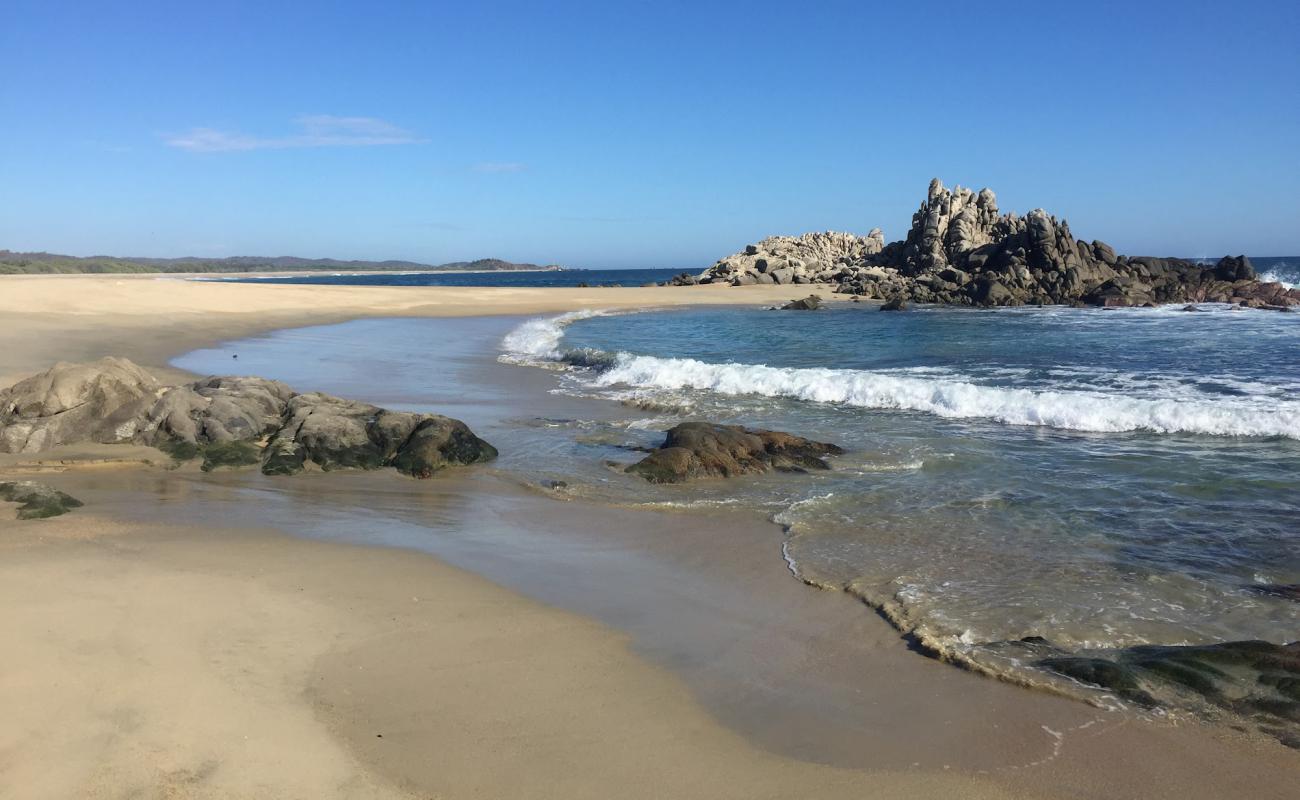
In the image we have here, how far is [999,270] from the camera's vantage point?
46.9m

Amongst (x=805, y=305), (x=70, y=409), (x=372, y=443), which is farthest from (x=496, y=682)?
(x=805, y=305)

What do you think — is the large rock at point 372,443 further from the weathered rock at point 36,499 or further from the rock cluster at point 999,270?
the rock cluster at point 999,270

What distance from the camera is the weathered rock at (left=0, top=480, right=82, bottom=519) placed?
21.8 ft

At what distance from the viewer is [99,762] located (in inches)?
128

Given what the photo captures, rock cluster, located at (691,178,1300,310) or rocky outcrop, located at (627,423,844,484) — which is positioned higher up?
rock cluster, located at (691,178,1300,310)

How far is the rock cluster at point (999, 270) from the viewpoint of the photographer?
39438 millimetres

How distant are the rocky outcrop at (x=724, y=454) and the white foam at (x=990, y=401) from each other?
389cm

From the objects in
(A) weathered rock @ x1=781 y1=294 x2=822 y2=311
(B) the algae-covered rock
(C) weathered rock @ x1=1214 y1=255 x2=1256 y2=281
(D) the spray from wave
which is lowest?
(B) the algae-covered rock

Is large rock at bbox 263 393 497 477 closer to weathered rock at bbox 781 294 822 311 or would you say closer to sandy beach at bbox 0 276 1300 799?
sandy beach at bbox 0 276 1300 799

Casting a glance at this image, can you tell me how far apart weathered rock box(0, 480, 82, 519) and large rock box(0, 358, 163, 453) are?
7.42 ft

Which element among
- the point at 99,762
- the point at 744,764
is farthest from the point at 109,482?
the point at 744,764

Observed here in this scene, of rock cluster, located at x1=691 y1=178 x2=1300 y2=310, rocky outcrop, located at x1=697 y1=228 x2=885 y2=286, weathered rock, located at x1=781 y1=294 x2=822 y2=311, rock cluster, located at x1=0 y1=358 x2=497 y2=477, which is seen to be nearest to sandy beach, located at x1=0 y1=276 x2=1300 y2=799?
rock cluster, located at x1=0 y1=358 x2=497 y2=477

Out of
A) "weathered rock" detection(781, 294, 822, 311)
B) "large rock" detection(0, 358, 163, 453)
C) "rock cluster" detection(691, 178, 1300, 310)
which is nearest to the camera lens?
"large rock" detection(0, 358, 163, 453)

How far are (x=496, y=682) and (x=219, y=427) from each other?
6.68 metres
